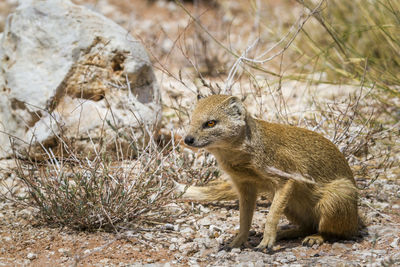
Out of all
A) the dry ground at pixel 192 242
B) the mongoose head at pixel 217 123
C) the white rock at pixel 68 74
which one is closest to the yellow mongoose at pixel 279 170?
the mongoose head at pixel 217 123

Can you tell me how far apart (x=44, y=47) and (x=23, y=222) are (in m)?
1.82

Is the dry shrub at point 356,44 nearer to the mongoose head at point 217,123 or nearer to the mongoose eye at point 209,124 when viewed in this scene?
the mongoose head at point 217,123

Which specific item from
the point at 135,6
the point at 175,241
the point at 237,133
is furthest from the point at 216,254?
the point at 135,6

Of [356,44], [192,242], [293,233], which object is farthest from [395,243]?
[356,44]

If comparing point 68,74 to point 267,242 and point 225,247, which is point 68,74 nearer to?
point 225,247

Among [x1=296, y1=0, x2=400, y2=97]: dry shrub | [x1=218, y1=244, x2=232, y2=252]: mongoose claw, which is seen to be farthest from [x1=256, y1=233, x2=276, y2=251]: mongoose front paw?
[x1=296, y1=0, x2=400, y2=97]: dry shrub

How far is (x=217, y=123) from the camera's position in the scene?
3193mm

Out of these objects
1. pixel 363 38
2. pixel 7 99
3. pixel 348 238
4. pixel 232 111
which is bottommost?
pixel 348 238

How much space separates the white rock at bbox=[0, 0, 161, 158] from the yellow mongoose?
1372 millimetres

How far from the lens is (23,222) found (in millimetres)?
3629

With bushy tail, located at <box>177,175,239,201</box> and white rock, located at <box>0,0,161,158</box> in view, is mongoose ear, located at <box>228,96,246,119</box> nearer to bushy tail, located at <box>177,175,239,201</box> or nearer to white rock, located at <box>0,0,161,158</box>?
bushy tail, located at <box>177,175,239,201</box>

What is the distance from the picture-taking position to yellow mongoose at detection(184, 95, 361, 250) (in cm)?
321

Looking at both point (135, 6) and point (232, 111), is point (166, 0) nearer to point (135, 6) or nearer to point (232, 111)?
point (135, 6)

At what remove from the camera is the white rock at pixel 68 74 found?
449 centimetres
